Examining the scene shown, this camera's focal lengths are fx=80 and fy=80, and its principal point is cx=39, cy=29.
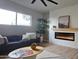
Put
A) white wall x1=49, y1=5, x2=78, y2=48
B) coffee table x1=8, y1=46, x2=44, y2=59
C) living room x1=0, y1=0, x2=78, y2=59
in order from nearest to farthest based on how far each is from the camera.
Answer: coffee table x1=8, y1=46, x2=44, y2=59, living room x1=0, y1=0, x2=78, y2=59, white wall x1=49, y1=5, x2=78, y2=48

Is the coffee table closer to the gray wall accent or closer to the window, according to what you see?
the gray wall accent

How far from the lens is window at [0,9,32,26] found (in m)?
4.42

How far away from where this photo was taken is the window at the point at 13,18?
14.5 feet

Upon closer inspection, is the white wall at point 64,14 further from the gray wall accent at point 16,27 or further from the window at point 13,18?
the window at point 13,18

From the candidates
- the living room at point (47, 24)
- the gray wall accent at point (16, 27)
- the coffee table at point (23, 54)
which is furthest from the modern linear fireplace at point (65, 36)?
the coffee table at point (23, 54)

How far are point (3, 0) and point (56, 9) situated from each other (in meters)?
3.53

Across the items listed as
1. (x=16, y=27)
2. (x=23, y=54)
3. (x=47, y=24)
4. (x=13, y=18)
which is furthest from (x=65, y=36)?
(x=23, y=54)

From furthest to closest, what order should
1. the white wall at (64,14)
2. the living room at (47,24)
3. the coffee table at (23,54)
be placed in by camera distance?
the white wall at (64,14) → the living room at (47,24) → the coffee table at (23,54)

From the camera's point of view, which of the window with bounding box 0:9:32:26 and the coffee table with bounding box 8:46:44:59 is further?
the window with bounding box 0:9:32:26

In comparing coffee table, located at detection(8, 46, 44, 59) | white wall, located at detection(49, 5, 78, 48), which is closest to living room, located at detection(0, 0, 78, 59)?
white wall, located at detection(49, 5, 78, 48)

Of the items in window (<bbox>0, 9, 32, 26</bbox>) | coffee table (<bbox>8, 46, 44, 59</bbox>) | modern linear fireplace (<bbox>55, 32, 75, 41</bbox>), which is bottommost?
coffee table (<bbox>8, 46, 44, 59</bbox>)

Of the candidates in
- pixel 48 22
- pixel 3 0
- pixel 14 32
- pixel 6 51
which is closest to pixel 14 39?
pixel 14 32

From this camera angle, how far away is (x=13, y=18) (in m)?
4.91

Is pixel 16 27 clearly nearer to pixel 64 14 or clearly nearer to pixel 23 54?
pixel 23 54
